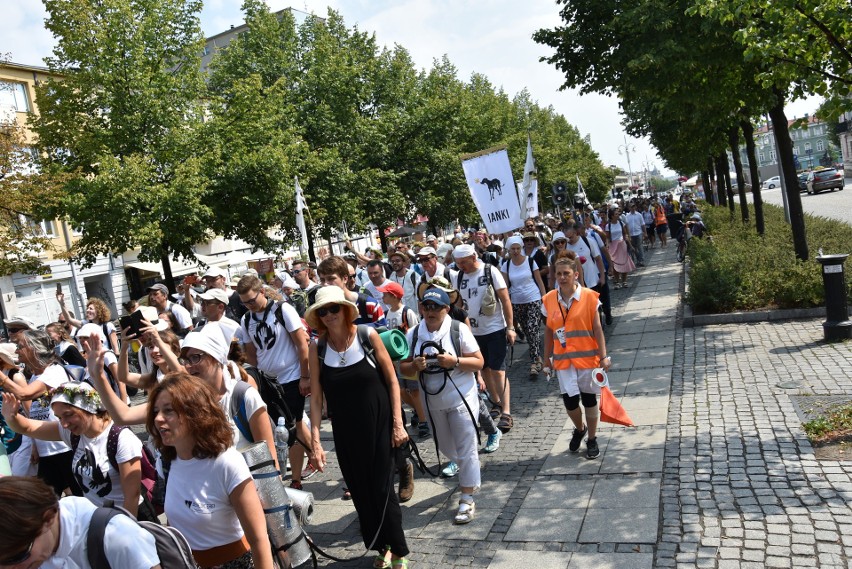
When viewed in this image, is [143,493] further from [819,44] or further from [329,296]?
[819,44]

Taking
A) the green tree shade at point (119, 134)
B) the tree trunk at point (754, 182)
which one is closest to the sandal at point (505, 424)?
the green tree shade at point (119, 134)

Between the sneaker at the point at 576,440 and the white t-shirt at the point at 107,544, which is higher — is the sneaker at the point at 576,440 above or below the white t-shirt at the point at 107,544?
below

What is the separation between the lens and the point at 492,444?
274 inches

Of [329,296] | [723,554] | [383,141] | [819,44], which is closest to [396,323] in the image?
[329,296]

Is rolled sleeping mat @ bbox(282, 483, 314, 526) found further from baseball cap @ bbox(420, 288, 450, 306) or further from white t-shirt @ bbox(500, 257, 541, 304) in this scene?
white t-shirt @ bbox(500, 257, 541, 304)

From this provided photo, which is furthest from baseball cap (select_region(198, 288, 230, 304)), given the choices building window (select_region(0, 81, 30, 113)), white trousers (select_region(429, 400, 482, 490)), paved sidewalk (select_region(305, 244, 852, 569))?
building window (select_region(0, 81, 30, 113))

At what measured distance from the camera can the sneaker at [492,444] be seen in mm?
6910

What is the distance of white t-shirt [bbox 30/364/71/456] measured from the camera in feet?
18.5

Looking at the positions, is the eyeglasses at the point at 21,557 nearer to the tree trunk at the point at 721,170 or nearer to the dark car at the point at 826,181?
the tree trunk at the point at 721,170

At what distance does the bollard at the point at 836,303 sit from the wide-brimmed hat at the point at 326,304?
6.90 meters

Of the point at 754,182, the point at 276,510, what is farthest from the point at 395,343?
the point at 754,182

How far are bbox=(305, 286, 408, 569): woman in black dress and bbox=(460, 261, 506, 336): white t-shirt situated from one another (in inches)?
127

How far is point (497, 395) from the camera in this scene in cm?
775

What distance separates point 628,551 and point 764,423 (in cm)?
257
